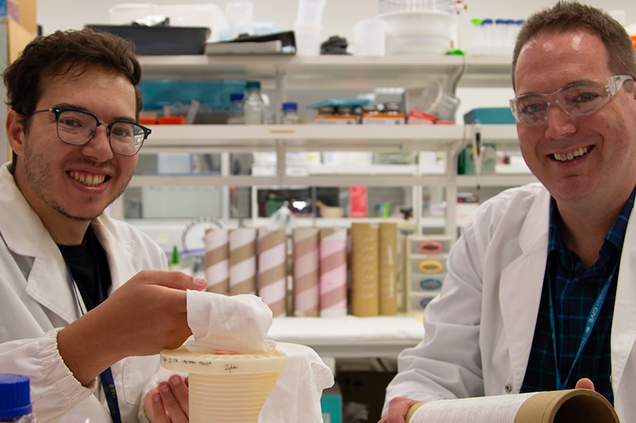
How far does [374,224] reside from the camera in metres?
2.48

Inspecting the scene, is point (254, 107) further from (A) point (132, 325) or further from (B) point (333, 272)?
(A) point (132, 325)

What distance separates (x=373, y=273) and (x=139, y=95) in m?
1.39

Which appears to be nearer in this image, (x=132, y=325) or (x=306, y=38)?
(x=132, y=325)

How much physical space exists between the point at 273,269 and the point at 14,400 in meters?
1.91

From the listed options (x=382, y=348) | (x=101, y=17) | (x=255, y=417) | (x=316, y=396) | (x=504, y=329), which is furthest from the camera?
(x=101, y=17)

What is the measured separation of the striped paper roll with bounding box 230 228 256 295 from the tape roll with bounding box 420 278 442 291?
75cm

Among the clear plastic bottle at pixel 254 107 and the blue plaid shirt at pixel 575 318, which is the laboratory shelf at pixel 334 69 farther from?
the blue plaid shirt at pixel 575 318

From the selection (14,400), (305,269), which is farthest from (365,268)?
(14,400)

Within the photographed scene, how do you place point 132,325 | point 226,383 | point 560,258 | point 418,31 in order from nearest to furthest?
point 226,383 < point 132,325 < point 560,258 < point 418,31

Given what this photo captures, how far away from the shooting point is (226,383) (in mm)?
667

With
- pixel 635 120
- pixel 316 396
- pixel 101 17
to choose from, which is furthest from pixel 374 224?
pixel 101 17

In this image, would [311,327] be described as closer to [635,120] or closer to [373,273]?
[373,273]

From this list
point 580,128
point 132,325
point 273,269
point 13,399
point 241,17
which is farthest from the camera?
point 241,17

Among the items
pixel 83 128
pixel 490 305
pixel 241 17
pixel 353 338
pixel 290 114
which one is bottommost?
pixel 353 338
